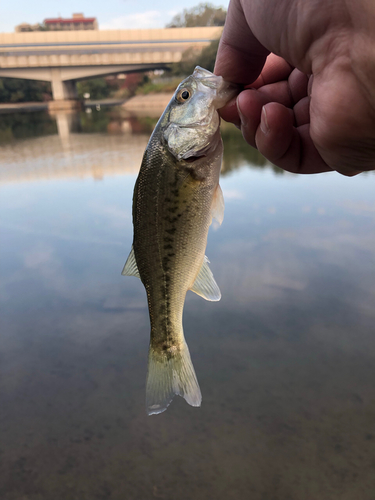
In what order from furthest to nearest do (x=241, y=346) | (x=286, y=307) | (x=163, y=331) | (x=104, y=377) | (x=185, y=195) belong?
(x=286, y=307), (x=241, y=346), (x=104, y=377), (x=163, y=331), (x=185, y=195)

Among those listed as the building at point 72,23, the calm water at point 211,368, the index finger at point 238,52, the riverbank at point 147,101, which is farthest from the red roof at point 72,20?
the index finger at point 238,52

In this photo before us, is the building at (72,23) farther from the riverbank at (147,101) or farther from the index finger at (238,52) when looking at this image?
the index finger at (238,52)

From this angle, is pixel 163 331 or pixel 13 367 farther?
pixel 13 367

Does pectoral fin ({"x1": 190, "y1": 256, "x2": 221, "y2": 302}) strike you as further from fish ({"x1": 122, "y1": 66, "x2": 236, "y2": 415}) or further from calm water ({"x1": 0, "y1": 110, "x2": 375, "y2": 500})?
calm water ({"x1": 0, "y1": 110, "x2": 375, "y2": 500})

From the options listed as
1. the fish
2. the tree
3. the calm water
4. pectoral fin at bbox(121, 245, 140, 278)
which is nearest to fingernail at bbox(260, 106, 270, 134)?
the fish

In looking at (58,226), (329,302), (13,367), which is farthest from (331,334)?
(58,226)

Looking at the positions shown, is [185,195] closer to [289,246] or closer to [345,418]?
[345,418]

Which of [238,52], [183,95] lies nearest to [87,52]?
[238,52]
